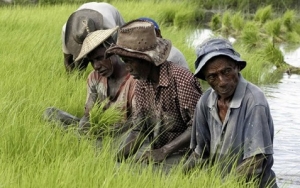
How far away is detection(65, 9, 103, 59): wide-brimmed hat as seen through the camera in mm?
6695

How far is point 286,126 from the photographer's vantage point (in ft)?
26.3

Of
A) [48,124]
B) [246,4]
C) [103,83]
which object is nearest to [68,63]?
[103,83]

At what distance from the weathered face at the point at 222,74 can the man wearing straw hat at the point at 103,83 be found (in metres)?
1.49

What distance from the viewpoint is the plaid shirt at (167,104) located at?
4934mm

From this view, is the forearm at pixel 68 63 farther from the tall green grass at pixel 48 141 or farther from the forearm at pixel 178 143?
the forearm at pixel 178 143

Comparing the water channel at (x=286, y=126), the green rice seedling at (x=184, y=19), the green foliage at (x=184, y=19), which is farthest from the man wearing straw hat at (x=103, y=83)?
the green foliage at (x=184, y=19)

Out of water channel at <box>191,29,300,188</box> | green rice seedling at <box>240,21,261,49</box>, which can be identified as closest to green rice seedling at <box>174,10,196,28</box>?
green rice seedling at <box>240,21,261,49</box>

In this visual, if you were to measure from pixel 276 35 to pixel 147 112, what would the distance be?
10.2m

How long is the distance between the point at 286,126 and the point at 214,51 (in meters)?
4.04

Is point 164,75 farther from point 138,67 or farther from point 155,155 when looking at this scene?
point 155,155

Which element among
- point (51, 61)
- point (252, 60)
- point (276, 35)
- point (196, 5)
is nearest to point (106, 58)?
point (51, 61)

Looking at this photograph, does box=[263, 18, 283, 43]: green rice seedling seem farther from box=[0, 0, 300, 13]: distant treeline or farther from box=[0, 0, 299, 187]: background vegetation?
box=[0, 0, 300, 13]: distant treeline

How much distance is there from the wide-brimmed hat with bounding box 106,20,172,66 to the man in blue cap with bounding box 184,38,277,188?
59 centimetres

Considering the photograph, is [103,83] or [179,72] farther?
[103,83]
